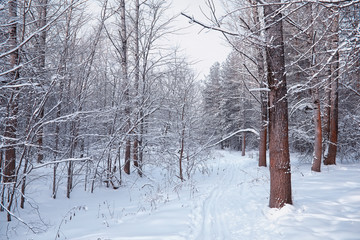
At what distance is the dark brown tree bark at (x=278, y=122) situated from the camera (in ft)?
15.1

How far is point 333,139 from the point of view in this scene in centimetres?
1030

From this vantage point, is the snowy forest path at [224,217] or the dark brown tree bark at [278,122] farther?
the dark brown tree bark at [278,122]

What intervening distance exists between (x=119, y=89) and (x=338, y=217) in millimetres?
8190

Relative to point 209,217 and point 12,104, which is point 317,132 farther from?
point 12,104

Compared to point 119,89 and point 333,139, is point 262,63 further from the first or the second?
point 119,89

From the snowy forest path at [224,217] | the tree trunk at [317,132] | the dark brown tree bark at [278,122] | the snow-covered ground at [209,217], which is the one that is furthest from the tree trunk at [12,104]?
the tree trunk at [317,132]

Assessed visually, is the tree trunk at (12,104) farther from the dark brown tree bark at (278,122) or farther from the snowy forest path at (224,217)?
the dark brown tree bark at (278,122)

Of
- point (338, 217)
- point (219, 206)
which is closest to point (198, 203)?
point (219, 206)

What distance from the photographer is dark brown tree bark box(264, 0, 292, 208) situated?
4.60m

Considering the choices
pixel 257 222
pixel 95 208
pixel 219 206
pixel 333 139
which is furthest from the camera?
pixel 333 139

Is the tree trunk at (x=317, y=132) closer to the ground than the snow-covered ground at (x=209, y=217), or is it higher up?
higher up

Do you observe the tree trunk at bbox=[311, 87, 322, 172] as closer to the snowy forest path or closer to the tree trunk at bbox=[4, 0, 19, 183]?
the snowy forest path

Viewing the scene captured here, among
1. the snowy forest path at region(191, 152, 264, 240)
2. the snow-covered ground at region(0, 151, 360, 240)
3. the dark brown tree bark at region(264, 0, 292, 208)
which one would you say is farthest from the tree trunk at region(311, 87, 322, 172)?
the dark brown tree bark at region(264, 0, 292, 208)

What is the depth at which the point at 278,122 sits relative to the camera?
466 centimetres
